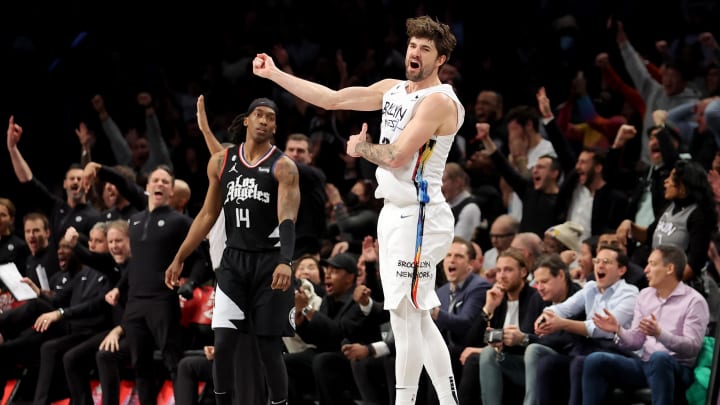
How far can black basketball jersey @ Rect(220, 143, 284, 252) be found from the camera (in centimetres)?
736

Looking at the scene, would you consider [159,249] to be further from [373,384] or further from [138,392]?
[373,384]

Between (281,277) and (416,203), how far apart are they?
3.87ft

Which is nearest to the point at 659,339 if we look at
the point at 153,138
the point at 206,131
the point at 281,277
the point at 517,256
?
the point at 517,256

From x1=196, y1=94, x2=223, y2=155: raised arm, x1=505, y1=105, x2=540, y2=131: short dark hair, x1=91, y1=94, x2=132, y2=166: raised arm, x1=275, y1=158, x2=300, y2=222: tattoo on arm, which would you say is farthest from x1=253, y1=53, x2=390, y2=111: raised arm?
x1=91, y1=94, x2=132, y2=166: raised arm

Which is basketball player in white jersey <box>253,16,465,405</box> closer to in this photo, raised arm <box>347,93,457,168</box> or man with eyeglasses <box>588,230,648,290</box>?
raised arm <box>347,93,457,168</box>

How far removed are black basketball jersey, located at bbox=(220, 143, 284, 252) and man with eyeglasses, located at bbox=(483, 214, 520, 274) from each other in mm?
2992

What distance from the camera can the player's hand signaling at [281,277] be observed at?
6.89m

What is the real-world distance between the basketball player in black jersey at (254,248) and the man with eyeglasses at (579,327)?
1.86 metres

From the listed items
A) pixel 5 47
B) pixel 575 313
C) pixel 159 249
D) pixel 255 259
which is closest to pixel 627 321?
A: pixel 575 313

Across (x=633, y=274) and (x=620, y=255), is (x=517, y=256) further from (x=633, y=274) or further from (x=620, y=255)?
(x=633, y=274)

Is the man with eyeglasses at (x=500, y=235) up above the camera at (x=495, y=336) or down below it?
above

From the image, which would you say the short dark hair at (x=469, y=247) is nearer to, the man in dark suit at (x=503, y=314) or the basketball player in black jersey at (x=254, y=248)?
the man in dark suit at (x=503, y=314)

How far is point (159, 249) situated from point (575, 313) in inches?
126

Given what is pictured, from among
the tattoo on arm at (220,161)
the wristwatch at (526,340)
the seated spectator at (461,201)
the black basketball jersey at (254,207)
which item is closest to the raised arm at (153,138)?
the seated spectator at (461,201)
